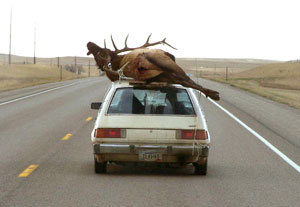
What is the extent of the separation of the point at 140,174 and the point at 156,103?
1.09m

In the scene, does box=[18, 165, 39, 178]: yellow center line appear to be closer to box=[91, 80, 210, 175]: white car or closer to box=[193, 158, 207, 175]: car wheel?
box=[91, 80, 210, 175]: white car

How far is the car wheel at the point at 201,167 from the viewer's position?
1032 cm

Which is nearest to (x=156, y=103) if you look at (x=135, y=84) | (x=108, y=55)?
(x=135, y=84)

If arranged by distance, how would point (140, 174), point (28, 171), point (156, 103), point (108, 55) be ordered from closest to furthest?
point (156, 103) → point (140, 174) → point (28, 171) → point (108, 55)

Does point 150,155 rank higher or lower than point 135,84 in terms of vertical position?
lower

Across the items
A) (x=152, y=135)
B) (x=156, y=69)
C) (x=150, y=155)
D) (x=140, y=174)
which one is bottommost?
(x=140, y=174)

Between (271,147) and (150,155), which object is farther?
(271,147)

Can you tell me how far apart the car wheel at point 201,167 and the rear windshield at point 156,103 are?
0.72 metres

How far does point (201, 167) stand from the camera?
1045 cm

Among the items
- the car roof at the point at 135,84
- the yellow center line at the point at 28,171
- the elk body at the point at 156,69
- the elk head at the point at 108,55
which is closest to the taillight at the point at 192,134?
the elk body at the point at 156,69

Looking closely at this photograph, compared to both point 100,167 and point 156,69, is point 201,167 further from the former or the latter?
point 156,69

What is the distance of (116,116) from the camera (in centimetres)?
1018

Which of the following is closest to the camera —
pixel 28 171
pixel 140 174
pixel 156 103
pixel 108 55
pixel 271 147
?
pixel 156 103

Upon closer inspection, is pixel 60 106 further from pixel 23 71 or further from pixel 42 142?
pixel 23 71
